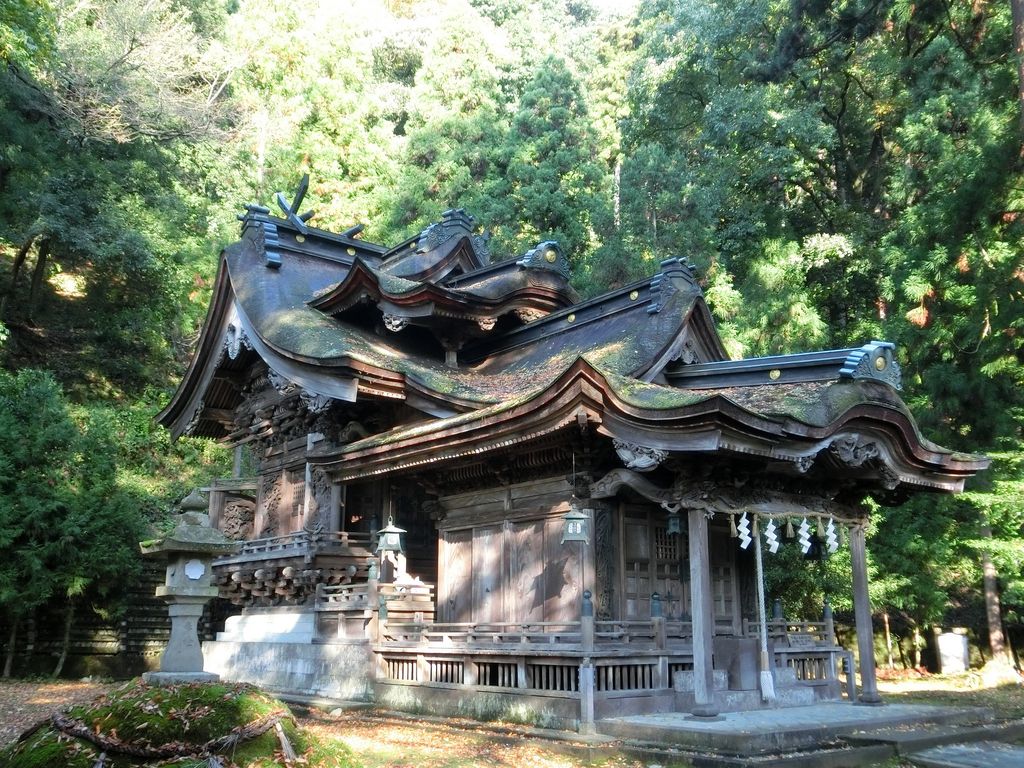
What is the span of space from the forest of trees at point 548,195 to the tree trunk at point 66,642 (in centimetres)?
47

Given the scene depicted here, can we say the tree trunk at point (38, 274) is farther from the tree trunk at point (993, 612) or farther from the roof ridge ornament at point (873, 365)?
the tree trunk at point (993, 612)

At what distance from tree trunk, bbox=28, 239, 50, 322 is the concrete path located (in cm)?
2668

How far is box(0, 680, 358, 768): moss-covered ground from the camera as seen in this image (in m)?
5.88

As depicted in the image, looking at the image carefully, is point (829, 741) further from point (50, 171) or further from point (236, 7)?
point (236, 7)

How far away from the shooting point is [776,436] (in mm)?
9641

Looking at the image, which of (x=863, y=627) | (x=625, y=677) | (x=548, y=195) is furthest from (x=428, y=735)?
(x=548, y=195)

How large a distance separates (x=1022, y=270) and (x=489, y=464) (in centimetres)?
1227

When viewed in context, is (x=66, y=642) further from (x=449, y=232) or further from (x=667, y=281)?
(x=667, y=281)

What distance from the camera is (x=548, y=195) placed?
3384 centimetres

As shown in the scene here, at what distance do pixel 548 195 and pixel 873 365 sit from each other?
24.1 metres

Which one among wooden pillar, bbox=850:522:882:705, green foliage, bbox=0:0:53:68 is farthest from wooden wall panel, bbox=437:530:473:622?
Answer: green foliage, bbox=0:0:53:68

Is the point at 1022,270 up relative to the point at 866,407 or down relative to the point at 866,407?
up

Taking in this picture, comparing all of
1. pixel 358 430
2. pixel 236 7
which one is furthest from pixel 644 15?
pixel 358 430

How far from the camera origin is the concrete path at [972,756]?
8.66 m
